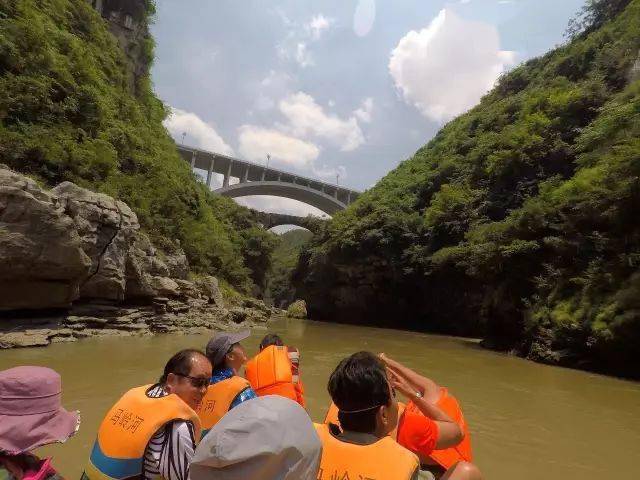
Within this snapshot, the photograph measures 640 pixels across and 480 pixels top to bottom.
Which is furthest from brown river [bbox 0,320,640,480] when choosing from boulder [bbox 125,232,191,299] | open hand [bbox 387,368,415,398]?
open hand [bbox 387,368,415,398]

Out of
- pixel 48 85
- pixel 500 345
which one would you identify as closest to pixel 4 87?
pixel 48 85

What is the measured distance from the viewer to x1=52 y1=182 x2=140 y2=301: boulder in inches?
407

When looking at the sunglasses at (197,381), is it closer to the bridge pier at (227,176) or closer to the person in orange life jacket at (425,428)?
the person in orange life jacket at (425,428)

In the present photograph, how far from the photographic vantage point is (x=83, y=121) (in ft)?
48.6

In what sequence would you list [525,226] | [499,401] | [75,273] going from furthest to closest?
[525,226] < [75,273] < [499,401]

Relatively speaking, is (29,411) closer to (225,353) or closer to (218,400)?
(218,400)

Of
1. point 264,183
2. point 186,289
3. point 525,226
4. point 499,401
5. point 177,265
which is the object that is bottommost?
point 499,401

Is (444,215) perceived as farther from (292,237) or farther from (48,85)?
(292,237)

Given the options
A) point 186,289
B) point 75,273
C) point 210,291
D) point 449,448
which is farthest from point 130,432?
point 210,291

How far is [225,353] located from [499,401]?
610cm

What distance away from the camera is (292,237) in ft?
294

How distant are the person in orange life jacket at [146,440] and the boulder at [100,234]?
954 cm

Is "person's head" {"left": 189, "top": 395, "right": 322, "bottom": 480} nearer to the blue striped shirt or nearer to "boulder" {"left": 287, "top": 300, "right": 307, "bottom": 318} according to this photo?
the blue striped shirt

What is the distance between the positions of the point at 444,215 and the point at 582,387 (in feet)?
53.6
